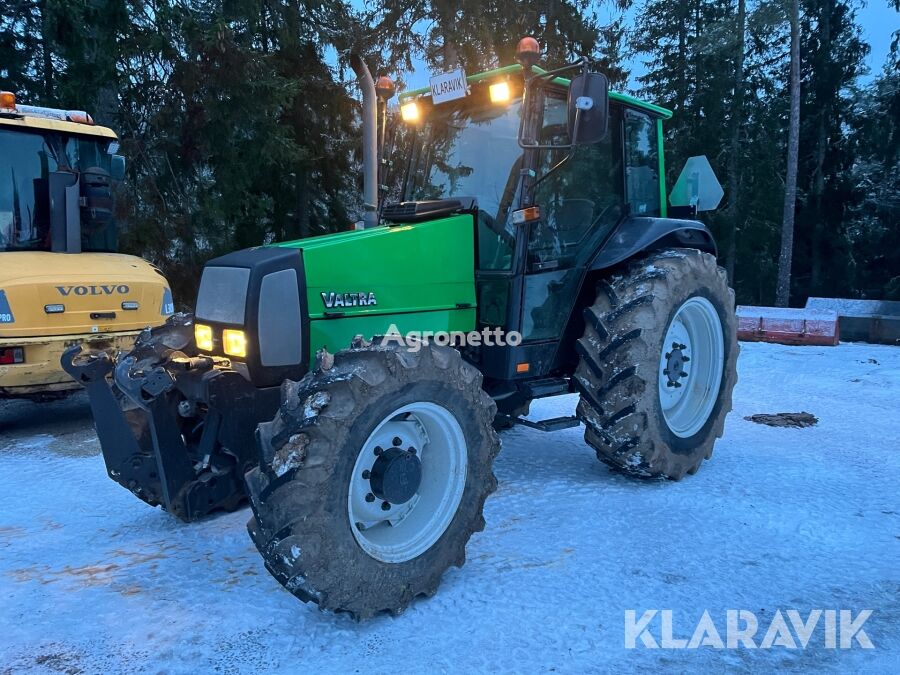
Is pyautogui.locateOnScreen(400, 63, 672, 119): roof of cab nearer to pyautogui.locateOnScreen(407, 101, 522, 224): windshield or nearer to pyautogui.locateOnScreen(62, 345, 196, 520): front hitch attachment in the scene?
pyautogui.locateOnScreen(407, 101, 522, 224): windshield

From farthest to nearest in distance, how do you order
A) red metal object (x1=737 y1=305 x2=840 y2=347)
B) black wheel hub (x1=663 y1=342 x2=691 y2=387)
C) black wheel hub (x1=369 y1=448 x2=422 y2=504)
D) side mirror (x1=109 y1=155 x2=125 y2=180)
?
1. red metal object (x1=737 y1=305 x2=840 y2=347)
2. side mirror (x1=109 y1=155 x2=125 y2=180)
3. black wheel hub (x1=663 y1=342 x2=691 y2=387)
4. black wheel hub (x1=369 y1=448 x2=422 y2=504)

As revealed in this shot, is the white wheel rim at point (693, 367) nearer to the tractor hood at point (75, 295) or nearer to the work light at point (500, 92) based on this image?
the work light at point (500, 92)

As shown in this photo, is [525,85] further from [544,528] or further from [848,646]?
[848,646]

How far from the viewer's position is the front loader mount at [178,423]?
121 inches

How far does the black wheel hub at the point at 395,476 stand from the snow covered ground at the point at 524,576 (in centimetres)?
47

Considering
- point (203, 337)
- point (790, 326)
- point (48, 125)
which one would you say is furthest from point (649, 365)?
point (790, 326)

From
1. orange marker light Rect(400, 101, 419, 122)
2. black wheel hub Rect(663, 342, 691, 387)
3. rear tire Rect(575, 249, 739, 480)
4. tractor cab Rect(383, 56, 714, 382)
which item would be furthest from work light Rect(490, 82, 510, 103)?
black wheel hub Rect(663, 342, 691, 387)

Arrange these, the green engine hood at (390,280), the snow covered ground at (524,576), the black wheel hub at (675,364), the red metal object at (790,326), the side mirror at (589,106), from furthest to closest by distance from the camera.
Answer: the red metal object at (790,326) → the black wheel hub at (675,364) → the side mirror at (589,106) → the green engine hood at (390,280) → the snow covered ground at (524,576)

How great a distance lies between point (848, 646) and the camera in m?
2.58

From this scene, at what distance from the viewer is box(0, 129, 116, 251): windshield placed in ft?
20.2

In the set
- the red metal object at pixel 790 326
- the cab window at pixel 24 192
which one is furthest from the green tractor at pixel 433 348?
the red metal object at pixel 790 326

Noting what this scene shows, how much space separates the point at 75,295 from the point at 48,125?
1.90 meters

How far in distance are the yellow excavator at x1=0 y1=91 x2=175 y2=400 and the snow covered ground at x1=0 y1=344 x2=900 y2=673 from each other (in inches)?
42.5

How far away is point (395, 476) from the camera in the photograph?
2.88 metres
